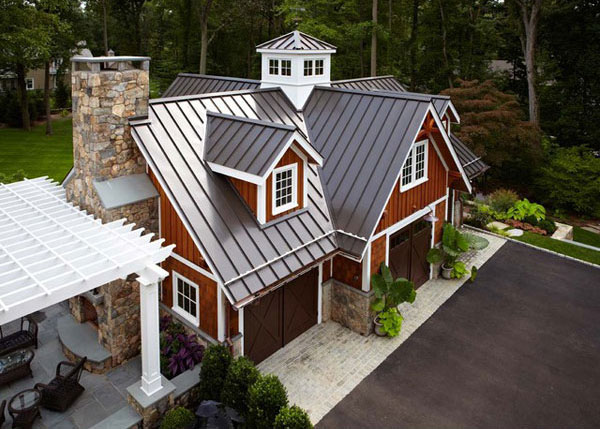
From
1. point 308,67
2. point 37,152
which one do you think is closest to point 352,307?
point 308,67

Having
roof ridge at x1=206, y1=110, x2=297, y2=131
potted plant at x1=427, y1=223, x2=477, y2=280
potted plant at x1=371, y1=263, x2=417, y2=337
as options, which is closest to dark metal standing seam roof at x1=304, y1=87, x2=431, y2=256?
potted plant at x1=371, y1=263, x2=417, y2=337

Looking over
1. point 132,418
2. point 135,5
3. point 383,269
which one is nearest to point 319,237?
point 383,269

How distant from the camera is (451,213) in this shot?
19.3 meters

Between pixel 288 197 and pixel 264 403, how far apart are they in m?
4.89

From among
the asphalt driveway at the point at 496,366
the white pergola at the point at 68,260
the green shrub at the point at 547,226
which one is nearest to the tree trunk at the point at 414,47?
the green shrub at the point at 547,226

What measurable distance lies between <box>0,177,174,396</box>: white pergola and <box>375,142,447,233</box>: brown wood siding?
19.8ft

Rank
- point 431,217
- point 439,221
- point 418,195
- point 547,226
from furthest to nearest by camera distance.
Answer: point 547,226 < point 439,221 < point 431,217 < point 418,195

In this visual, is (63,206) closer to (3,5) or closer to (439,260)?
(439,260)

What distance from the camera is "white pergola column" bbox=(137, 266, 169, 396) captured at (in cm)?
939

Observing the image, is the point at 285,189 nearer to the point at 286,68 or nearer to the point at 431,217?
the point at 431,217

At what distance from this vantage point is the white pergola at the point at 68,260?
7.98 meters

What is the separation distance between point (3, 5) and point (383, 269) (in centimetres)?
2226

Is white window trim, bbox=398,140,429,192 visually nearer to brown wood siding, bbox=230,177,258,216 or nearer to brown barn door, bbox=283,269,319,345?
brown barn door, bbox=283,269,319,345

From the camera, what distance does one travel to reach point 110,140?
36.2ft
